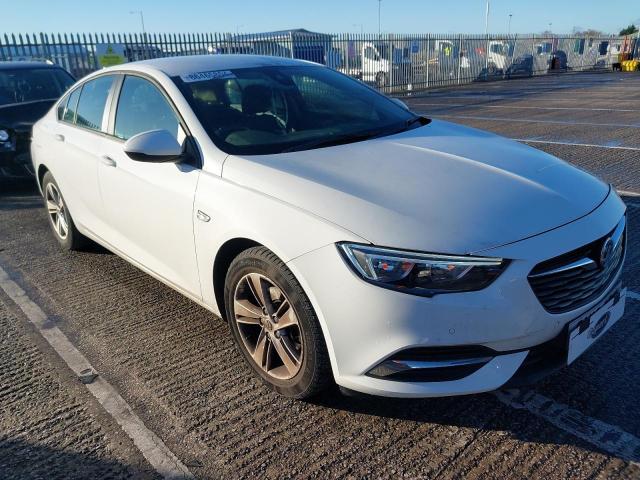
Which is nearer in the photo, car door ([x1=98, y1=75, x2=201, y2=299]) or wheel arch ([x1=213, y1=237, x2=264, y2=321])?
wheel arch ([x1=213, y1=237, x2=264, y2=321])

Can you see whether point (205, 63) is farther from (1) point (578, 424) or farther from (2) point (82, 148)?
(1) point (578, 424)

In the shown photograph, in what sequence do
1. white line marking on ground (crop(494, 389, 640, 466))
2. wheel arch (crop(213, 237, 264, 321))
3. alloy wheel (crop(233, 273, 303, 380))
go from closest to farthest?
white line marking on ground (crop(494, 389, 640, 466)) < alloy wheel (crop(233, 273, 303, 380)) < wheel arch (crop(213, 237, 264, 321))

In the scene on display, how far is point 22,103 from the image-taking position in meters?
7.35

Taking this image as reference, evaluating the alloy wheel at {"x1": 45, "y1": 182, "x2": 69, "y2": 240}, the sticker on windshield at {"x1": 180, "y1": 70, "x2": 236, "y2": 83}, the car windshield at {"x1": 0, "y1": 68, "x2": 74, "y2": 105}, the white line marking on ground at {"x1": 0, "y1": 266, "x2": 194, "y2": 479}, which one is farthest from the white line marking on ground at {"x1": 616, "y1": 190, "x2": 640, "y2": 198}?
the car windshield at {"x1": 0, "y1": 68, "x2": 74, "y2": 105}

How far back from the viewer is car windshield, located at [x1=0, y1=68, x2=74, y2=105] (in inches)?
296

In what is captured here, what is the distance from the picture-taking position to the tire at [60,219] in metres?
4.78

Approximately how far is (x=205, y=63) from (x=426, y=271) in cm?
238

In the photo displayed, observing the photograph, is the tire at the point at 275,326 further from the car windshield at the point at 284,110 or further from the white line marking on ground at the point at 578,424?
the white line marking on ground at the point at 578,424

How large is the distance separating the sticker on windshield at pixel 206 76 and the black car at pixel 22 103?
4.48m

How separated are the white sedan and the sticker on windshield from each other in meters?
0.02

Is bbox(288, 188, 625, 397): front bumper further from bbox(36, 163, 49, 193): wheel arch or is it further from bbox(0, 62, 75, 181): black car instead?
bbox(0, 62, 75, 181): black car

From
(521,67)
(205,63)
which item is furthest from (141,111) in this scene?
(521,67)

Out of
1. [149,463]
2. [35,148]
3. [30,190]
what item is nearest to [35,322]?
[149,463]

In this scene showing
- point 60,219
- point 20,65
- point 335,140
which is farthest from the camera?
point 20,65
